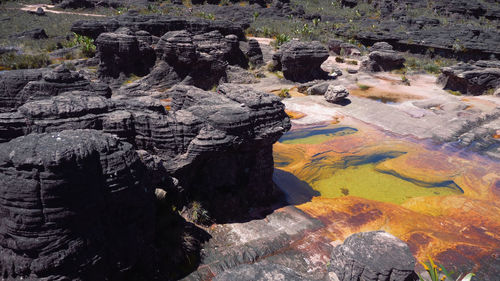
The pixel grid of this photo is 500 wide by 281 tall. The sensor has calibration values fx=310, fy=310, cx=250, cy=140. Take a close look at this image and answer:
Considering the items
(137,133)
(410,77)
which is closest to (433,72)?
(410,77)

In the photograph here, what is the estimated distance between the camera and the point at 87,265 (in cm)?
578

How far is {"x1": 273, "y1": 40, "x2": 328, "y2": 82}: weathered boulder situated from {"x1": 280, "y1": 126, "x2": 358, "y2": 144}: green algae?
10892 millimetres

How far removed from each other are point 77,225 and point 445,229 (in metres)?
11.1

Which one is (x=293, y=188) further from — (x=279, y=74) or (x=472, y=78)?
(x=472, y=78)

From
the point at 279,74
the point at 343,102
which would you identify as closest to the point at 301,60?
the point at 279,74

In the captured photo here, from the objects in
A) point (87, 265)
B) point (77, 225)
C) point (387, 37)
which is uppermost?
point (387, 37)

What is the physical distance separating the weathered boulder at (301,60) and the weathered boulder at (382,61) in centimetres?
664

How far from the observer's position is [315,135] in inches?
722

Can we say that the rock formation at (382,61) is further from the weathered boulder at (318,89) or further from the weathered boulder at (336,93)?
the weathered boulder at (336,93)

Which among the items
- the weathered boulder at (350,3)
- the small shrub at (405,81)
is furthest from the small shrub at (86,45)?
the weathered boulder at (350,3)

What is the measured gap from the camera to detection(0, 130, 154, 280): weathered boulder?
17.6 feet

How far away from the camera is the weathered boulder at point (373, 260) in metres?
7.33

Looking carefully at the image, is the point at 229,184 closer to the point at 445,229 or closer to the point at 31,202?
the point at 31,202

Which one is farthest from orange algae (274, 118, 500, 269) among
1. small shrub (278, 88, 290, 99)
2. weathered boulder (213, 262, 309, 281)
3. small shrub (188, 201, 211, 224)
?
small shrub (278, 88, 290, 99)
